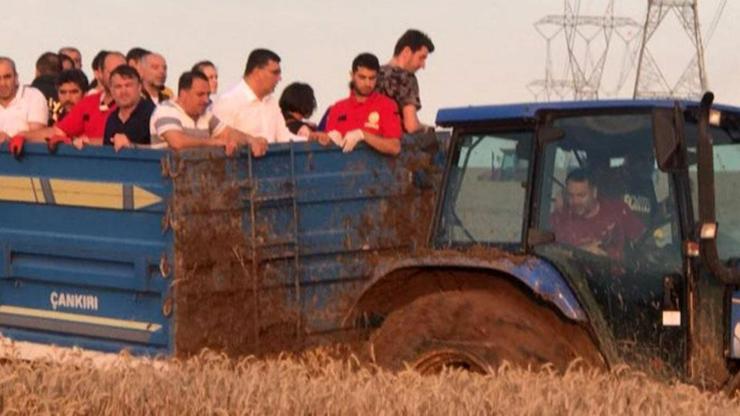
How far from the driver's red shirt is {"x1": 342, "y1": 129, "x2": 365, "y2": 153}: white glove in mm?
2014

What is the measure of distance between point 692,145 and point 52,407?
3.19m

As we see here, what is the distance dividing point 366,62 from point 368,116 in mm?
358

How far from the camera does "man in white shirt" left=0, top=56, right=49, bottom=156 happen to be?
11938 millimetres

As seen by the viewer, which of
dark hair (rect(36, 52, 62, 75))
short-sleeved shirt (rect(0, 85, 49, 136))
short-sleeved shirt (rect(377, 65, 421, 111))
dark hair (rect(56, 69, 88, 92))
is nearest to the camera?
short-sleeved shirt (rect(377, 65, 421, 111))

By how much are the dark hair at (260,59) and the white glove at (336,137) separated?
2.06 ft

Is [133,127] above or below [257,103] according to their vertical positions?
below

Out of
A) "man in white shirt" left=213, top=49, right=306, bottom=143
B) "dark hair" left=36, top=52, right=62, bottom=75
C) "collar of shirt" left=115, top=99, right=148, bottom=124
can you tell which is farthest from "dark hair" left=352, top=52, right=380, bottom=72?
"dark hair" left=36, top=52, right=62, bottom=75

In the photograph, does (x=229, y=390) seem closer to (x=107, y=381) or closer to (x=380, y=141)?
(x=107, y=381)

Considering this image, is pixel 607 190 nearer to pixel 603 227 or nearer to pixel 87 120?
pixel 603 227

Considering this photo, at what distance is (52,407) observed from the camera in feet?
22.5

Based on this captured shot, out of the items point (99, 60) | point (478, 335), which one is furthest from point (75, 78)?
point (478, 335)


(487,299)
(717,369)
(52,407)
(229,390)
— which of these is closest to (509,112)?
(487,299)

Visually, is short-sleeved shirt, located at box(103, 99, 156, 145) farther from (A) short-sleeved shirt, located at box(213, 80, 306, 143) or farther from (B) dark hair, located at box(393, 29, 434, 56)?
(B) dark hair, located at box(393, 29, 434, 56)

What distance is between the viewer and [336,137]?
10297 millimetres
